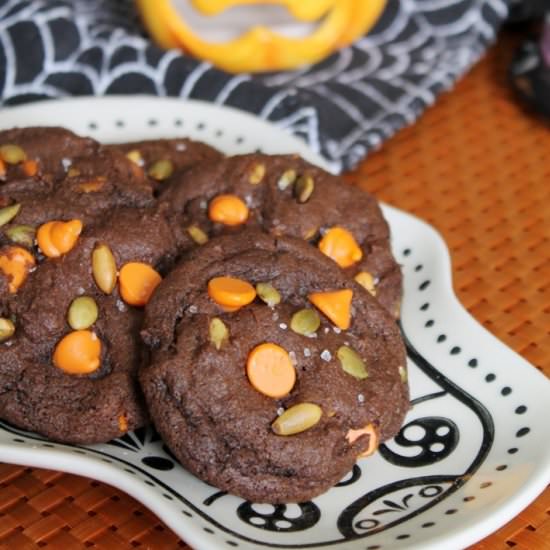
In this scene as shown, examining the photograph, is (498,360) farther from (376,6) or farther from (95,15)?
(95,15)

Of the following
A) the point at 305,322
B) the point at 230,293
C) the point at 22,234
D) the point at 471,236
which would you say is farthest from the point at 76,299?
the point at 471,236

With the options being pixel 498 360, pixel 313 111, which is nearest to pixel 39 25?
pixel 313 111

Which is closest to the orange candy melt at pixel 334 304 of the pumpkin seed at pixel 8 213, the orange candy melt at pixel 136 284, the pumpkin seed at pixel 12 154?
the orange candy melt at pixel 136 284

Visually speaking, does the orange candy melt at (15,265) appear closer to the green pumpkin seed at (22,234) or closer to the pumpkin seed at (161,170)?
the green pumpkin seed at (22,234)

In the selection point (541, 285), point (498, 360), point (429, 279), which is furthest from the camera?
point (541, 285)

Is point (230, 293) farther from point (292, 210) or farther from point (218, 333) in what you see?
point (292, 210)

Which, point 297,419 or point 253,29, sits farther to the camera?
point 253,29
